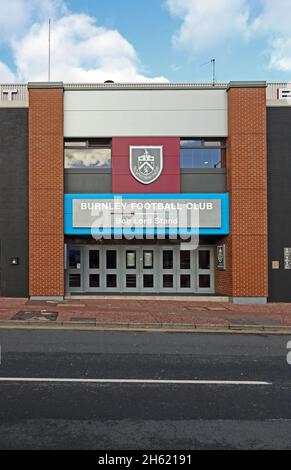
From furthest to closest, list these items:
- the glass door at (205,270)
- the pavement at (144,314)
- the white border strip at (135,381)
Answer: the glass door at (205,270)
the pavement at (144,314)
the white border strip at (135,381)

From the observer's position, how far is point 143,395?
5.31m

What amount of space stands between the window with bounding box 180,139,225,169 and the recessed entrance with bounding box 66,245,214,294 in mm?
3602

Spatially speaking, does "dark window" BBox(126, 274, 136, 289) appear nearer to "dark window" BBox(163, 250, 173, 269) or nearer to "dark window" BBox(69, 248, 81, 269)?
"dark window" BBox(163, 250, 173, 269)

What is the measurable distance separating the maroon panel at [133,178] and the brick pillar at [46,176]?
2130mm

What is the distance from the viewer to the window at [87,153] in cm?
1562

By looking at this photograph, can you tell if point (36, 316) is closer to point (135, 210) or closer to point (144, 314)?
point (144, 314)

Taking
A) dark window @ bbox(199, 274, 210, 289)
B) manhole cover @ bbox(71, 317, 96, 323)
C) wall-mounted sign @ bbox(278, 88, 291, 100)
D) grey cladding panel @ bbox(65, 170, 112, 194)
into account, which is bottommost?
manhole cover @ bbox(71, 317, 96, 323)

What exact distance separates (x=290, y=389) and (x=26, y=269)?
38.8 ft

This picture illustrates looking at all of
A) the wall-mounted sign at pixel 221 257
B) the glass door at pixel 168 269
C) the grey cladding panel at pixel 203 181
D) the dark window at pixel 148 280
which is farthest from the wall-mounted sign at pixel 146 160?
the dark window at pixel 148 280

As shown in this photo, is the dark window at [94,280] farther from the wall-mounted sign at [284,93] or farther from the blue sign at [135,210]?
the wall-mounted sign at [284,93]

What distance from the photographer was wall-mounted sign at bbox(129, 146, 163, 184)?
A: 15398 millimetres

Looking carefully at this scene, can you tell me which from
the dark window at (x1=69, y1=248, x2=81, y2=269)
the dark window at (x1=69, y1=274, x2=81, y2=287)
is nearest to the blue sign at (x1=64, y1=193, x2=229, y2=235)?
the dark window at (x1=69, y1=248, x2=81, y2=269)

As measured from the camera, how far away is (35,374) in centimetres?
612

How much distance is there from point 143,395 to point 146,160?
1134cm
